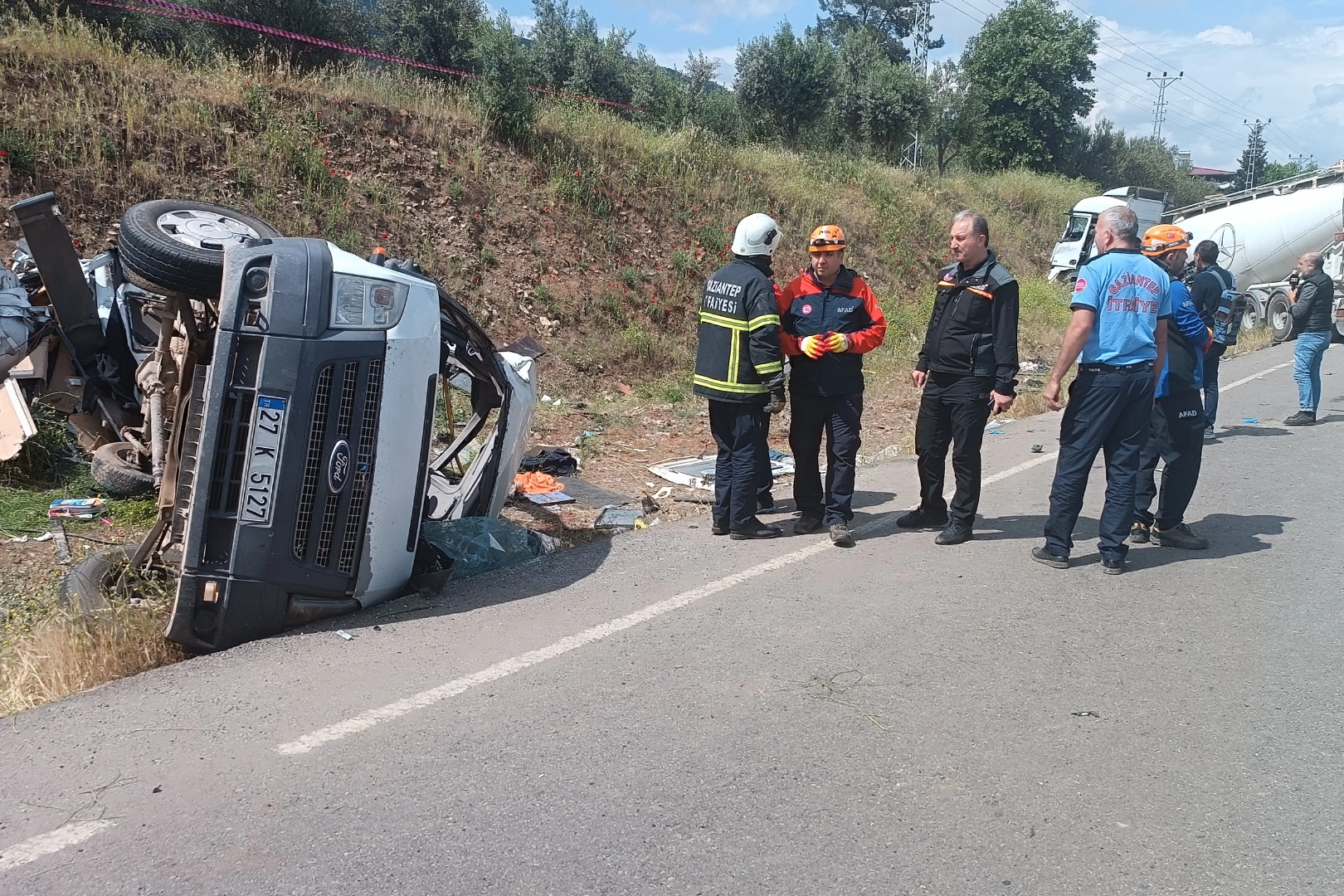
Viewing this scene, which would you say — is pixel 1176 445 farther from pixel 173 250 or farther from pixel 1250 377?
pixel 1250 377

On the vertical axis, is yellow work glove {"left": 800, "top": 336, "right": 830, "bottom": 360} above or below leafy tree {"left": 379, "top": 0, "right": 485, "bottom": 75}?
below

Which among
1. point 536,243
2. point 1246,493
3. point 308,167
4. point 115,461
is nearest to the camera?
point 115,461

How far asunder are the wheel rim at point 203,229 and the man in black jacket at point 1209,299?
7227mm

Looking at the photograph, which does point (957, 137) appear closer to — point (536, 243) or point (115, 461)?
point (536, 243)

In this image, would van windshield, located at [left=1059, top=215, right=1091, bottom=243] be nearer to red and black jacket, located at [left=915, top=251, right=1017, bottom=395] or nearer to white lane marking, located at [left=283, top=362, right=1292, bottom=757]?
red and black jacket, located at [left=915, top=251, right=1017, bottom=395]

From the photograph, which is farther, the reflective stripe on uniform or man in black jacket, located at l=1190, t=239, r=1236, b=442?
man in black jacket, located at l=1190, t=239, r=1236, b=442

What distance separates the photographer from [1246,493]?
25.2ft

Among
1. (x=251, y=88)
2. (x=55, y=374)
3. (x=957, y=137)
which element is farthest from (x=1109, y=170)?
(x=55, y=374)

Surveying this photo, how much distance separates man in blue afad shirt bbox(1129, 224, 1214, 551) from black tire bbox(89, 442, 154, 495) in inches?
239

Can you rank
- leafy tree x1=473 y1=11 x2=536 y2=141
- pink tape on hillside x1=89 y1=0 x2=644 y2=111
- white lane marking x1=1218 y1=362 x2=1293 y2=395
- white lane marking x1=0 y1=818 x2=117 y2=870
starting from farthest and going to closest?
leafy tree x1=473 y1=11 x2=536 y2=141
white lane marking x1=1218 y1=362 x2=1293 y2=395
pink tape on hillside x1=89 y1=0 x2=644 y2=111
white lane marking x1=0 y1=818 x2=117 y2=870

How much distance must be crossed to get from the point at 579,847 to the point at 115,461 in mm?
4672

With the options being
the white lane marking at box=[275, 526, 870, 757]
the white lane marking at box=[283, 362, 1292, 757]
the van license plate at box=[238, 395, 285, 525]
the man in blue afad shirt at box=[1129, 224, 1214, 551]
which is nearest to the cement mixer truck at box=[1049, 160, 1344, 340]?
the man in blue afad shirt at box=[1129, 224, 1214, 551]

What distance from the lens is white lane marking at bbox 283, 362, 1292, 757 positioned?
351 centimetres

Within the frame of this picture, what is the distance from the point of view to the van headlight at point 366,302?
425 cm
